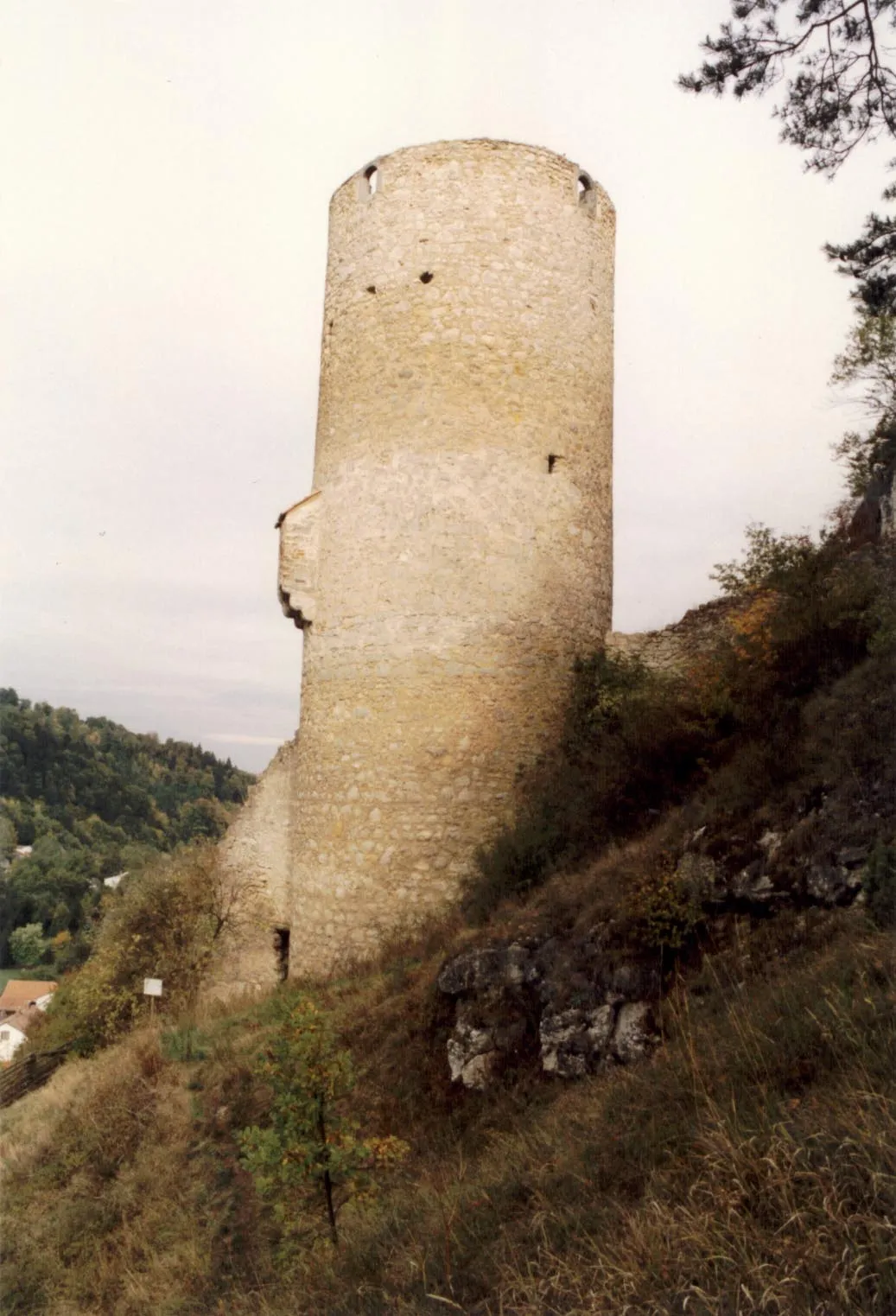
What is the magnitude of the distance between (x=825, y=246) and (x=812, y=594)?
2.88 meters

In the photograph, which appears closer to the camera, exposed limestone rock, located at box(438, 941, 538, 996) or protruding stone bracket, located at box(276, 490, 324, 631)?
exposed limestone rock, located at box(438, 941, 538, 996)

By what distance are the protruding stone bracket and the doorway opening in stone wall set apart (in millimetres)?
4222

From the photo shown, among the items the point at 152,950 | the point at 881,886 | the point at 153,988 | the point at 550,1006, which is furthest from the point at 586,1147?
the point at 152,950

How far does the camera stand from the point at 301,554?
11203 millimetres

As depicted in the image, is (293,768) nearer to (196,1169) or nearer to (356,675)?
(356,675)

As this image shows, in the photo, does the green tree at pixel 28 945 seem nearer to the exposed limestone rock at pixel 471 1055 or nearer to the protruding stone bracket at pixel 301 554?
the protruding stone bracket at pixel 301 554

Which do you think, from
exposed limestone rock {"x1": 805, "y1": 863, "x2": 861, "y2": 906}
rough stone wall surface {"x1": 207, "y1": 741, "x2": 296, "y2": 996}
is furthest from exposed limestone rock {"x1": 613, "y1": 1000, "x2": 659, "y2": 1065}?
rough stone wall surface {"x1": 207, "y1": 741, "x2": 296, "y2": 996}

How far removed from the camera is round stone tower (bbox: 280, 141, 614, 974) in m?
10.2

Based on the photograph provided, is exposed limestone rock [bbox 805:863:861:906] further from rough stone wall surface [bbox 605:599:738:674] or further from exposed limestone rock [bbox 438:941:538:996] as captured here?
rough stone wall surface [bbox 605:599:738:674]

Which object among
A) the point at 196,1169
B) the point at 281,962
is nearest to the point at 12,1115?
the point at 281,962

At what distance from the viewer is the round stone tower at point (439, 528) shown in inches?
400

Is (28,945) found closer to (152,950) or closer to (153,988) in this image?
(152,950)

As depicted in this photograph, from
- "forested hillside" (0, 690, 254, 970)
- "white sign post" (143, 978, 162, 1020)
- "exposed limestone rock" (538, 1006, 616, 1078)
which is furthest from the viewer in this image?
"forested hillside" (0, 690, 254, 970)

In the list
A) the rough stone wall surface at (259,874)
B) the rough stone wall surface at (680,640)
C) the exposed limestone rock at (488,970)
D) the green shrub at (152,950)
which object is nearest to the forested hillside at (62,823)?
the green shrub at (152,950)
